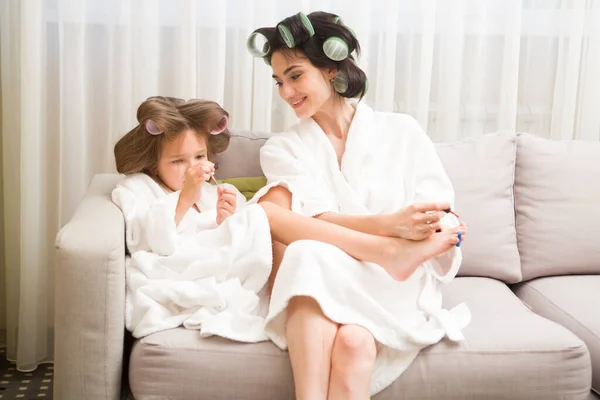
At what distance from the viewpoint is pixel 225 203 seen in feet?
6.11

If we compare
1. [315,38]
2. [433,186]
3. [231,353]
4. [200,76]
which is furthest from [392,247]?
[200,76]

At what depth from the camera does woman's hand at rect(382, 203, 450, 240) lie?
1623 millimetres

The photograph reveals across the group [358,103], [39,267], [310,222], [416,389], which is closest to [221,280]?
[310,222]

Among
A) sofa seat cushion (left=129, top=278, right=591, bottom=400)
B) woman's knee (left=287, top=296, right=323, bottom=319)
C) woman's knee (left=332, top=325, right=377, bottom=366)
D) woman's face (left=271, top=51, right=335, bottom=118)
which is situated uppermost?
woman's face (left=271, top=51, right=335, bottom=118)

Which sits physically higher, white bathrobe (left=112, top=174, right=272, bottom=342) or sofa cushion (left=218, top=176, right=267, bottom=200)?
sofa cushion (left=218, top=176, right=267, bottom=200)

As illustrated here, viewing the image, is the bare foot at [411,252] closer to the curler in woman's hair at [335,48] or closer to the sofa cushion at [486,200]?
the sofa cushion at [486,200]

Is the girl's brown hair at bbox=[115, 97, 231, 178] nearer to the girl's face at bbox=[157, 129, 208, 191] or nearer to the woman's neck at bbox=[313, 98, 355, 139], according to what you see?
the girl's face at bbox=[157, 129, 208, 191]

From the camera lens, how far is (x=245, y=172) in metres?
2.18

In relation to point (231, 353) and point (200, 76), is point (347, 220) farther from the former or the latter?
point (200, 76)

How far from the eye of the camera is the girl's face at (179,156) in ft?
6.49

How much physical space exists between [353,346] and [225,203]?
1.89 feet

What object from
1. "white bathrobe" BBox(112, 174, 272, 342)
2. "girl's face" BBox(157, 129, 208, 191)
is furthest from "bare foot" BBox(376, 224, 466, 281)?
"girl's face" BBox(157, 129, 208, 191)

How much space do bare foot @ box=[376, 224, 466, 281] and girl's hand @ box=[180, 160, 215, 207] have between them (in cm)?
48

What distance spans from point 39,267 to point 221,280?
1.00 meters
